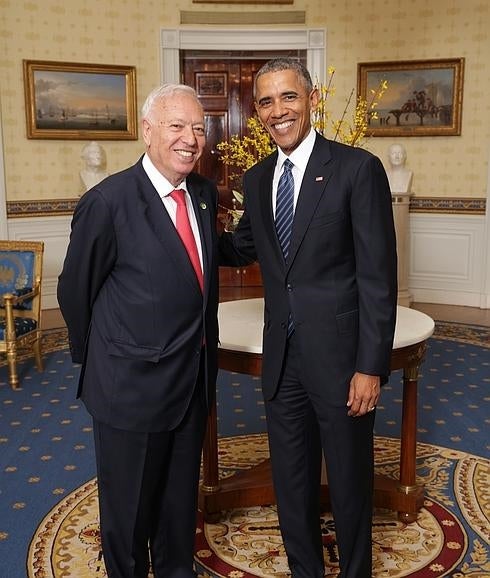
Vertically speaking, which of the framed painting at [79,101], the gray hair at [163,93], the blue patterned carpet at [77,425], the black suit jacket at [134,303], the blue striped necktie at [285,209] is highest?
the framed painting at [79,101]

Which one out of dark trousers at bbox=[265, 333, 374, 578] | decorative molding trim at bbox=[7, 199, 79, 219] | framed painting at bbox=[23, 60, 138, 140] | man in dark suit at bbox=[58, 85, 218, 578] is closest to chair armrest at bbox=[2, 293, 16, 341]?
decorative molding trim at bbox=[7, 199, 79, 219]

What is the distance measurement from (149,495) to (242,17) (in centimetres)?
700

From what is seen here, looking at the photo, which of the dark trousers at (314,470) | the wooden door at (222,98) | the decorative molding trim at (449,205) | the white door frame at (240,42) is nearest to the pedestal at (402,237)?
the decorative molding trim at (449,205)

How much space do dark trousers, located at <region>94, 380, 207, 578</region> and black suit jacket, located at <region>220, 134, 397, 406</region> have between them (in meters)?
0.46

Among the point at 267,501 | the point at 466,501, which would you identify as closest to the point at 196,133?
the point at 267,501

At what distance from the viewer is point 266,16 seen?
8242mm

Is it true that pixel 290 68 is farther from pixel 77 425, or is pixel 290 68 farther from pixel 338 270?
pixel 77 425

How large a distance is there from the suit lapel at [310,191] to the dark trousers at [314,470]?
354mm

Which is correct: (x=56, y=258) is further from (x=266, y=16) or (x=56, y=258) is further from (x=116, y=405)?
(x=116, y=405)

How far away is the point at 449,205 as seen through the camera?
27.0ft

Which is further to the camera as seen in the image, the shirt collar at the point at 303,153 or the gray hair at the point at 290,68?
the shirt collar at the point at 303,153

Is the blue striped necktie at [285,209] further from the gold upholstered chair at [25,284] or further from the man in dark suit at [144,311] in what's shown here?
the gold upholstered chair at [25,284]

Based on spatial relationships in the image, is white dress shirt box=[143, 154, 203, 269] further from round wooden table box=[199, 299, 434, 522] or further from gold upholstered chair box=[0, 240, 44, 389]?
gold upholstered chair box=[0, 240, 44, 389]

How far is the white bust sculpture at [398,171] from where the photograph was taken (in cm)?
803
